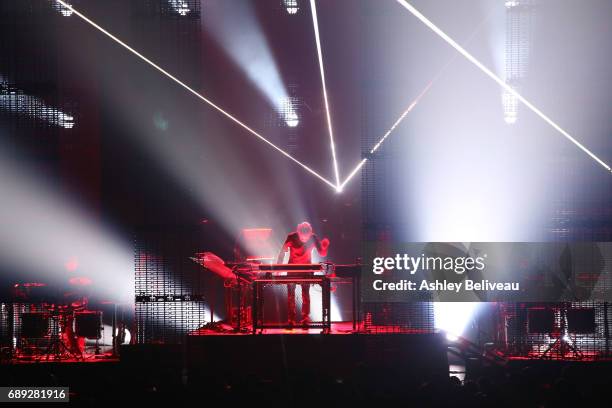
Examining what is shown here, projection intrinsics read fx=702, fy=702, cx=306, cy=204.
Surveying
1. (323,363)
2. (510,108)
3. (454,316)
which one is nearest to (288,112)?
(510,108)

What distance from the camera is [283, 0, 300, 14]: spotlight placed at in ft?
43.2

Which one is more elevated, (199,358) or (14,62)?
(14,62)

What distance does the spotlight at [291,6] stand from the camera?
43.2 feet

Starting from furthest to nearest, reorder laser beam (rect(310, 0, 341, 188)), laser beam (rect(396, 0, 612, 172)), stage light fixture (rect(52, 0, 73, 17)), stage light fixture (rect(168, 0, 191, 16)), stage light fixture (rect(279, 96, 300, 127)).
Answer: stage light fixture (rect(279, 96, 300, 127)) → laser beam (rect(310, 0, 341, 188)) → stage light fixture (rect(52, 0, 73, 17)) → stage light fixture (rect(168, 0, 191, 16)) → laser beam (rect(396, 0, 612, 172))

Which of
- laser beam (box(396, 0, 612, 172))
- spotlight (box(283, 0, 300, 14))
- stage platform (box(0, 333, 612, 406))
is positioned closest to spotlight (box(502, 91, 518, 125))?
laser beam (box(396, 0, 612, 172))

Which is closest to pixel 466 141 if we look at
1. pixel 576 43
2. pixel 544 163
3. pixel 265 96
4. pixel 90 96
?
pixel 544 163

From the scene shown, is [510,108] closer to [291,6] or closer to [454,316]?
[454,316]

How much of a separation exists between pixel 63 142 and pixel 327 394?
7.82 metres

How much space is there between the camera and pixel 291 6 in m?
13.2

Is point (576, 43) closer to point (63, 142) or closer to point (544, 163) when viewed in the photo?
point (544, 163)

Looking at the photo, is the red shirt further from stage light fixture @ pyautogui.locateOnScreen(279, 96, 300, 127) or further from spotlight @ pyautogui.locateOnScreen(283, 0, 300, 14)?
spotlight @ pyautogui.locateOnScreen(283, 0, 300, 14)

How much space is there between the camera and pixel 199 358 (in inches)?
383

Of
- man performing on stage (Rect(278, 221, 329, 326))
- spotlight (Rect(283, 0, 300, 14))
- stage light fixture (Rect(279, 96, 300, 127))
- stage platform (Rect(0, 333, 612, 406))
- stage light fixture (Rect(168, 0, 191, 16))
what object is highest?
spotlight (Rect(283, 0, 300, 14))

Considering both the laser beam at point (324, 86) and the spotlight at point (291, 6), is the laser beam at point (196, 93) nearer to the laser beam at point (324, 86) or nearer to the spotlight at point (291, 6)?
the laser beam at point (324, 86)
